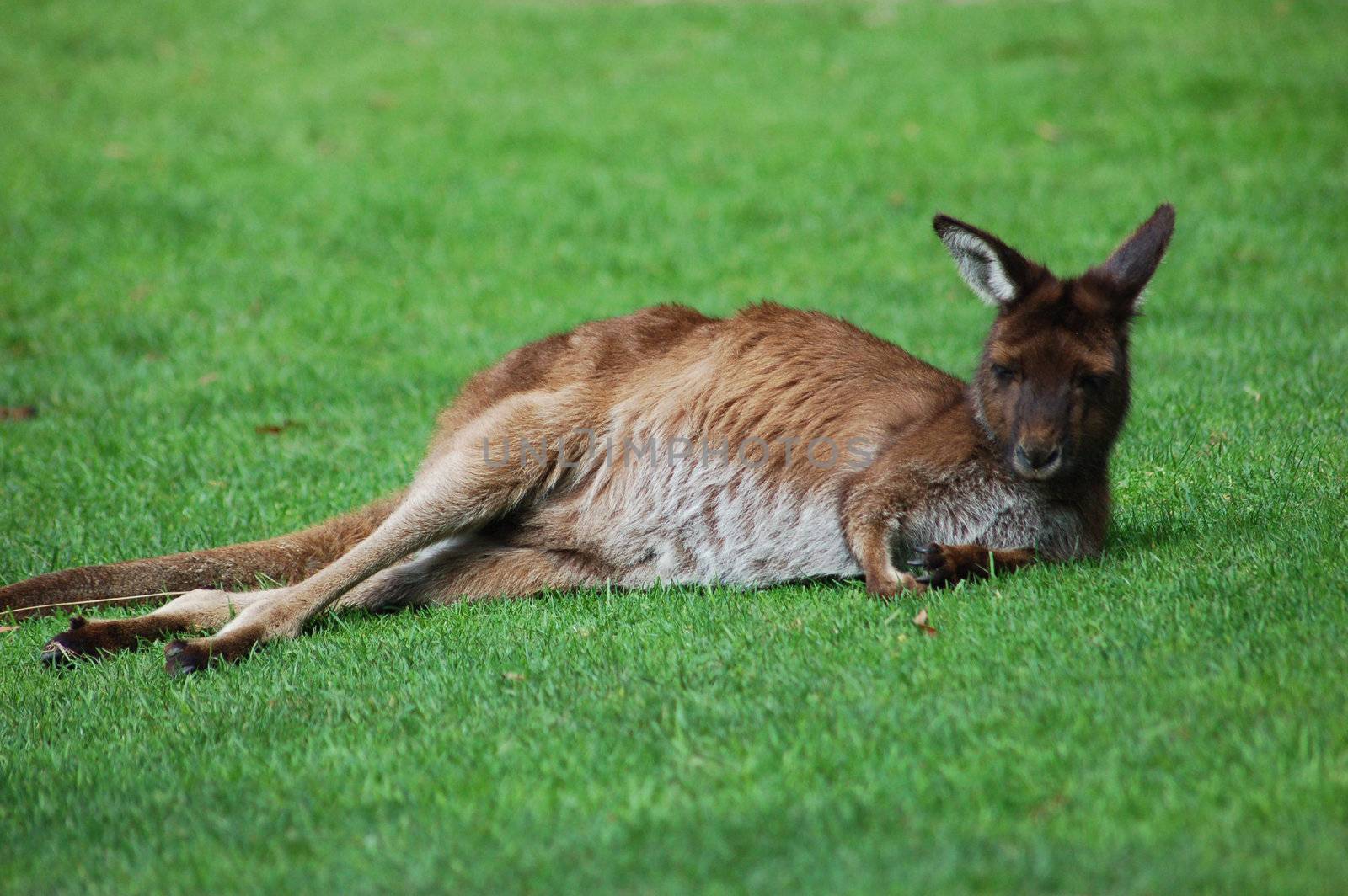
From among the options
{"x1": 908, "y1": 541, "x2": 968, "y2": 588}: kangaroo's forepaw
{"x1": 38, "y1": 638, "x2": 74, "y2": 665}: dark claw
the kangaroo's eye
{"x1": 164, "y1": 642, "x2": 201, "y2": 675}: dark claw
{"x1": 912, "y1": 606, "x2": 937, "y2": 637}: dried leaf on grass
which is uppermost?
the kangaroo's eye

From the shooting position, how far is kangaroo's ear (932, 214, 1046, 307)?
4.52 metres

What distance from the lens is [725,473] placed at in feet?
16.7

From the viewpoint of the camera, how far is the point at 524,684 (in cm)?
403

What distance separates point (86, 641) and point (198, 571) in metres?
0.63

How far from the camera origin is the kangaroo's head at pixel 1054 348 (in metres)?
4.41

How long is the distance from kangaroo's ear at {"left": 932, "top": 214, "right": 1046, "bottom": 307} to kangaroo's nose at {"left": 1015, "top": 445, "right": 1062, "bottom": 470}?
576 mm

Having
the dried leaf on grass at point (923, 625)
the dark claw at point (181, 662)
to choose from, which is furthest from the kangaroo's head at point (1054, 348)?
the dark claw at point (181, 662)

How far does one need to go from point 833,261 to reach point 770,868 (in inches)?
309

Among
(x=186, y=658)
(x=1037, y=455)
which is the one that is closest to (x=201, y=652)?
(x=186, y=658)

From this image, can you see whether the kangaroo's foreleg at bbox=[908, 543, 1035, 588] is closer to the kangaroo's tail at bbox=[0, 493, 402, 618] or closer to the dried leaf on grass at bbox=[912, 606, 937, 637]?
the dried leaf on grass at bbox=[912, 606, 937, 637]

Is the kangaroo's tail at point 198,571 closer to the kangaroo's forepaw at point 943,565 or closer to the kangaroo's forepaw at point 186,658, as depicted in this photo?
the kangaroo's forepaw at point 186,658

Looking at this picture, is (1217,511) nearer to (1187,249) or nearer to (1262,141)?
(1187,249)

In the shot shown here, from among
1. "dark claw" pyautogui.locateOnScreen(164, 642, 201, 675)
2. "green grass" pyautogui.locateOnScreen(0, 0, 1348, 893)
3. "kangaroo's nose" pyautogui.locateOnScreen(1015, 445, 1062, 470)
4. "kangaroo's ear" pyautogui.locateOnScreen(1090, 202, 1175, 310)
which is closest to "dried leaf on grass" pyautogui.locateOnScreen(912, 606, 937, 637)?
"green grass" pyautogui.locateOnScreen(0, 0, 1348, 893)

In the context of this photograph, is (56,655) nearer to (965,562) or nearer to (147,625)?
(147,625)
